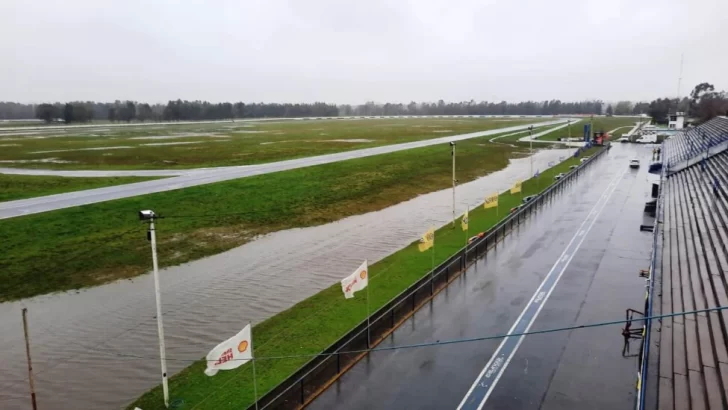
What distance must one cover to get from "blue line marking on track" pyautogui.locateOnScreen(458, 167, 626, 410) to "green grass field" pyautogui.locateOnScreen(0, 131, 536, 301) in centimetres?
1820

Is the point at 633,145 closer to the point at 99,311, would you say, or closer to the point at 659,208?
the point at 659,208

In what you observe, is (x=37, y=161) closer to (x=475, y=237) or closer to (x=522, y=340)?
(x=475, y=237)

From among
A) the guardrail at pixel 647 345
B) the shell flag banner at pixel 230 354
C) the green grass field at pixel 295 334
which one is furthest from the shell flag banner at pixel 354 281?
the guardrail at pixel 647 345

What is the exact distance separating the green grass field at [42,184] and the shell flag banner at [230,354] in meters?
41.2

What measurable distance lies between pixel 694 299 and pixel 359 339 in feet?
41.5

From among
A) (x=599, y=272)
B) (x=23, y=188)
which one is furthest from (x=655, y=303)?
(x=23, y=188)

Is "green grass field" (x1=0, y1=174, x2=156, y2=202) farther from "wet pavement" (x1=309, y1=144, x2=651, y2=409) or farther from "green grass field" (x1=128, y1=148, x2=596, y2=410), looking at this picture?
"wet pavement" (x1=309, y1=144, x2=651, y2=409)

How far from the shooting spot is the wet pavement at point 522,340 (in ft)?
48.7

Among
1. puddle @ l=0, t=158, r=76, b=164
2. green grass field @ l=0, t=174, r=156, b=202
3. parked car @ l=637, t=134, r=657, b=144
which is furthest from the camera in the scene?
parked car @ l=637, t=134, r=657, b=144

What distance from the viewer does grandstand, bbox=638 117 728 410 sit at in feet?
44.3

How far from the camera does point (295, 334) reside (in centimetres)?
1938

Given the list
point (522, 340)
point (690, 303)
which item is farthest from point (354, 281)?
point (690, 303)

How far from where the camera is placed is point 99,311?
2283 centimetres

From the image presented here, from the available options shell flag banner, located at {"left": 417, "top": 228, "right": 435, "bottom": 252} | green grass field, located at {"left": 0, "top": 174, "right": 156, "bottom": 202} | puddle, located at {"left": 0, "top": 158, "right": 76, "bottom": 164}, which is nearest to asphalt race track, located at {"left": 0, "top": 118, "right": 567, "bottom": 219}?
green grass field, located at {"left": 0, "top": 174, "right": 156, "bottom": 202}
